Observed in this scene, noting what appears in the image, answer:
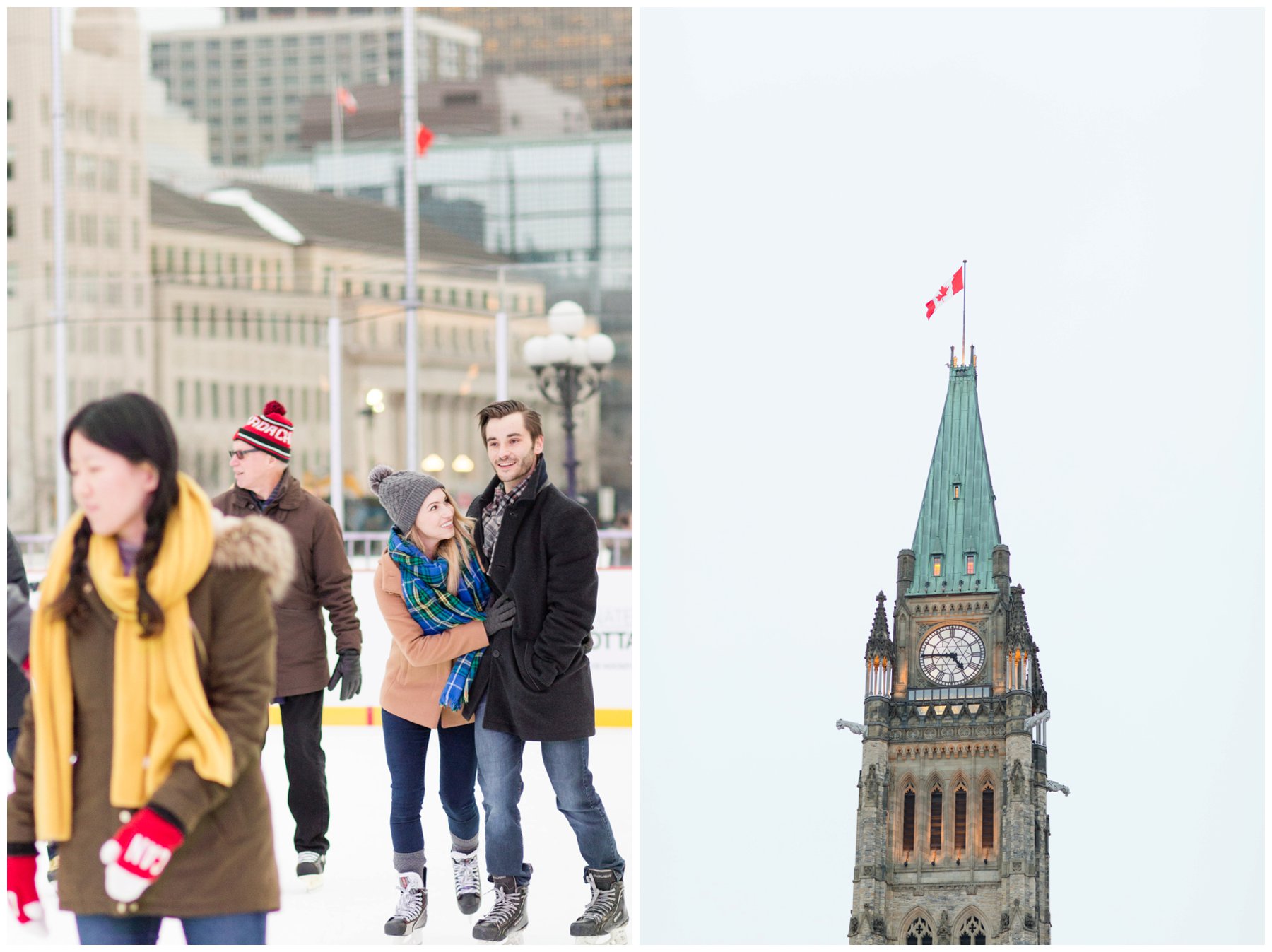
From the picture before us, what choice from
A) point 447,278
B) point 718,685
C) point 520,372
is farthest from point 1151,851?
point 520,372

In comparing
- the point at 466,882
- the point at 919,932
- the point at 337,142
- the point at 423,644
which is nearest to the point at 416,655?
the point at 423,644

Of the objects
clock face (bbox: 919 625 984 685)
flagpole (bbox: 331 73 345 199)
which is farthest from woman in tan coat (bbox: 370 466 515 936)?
flagpole (bbox: 331 73 345 199)

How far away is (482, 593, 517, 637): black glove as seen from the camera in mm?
3092

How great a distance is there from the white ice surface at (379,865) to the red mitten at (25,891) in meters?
0.94

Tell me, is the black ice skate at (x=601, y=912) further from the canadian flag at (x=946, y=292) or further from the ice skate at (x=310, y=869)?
the canadian flag at (x=946, y=292)

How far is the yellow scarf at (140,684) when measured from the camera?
6.21 feet

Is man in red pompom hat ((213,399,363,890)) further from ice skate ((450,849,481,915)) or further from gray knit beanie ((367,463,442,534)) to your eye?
gray knit beanie ((367,463,442,534))

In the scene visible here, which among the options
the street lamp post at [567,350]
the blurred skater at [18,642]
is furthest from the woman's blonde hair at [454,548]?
the street lamp post at [567,350]

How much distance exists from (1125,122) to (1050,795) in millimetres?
1958

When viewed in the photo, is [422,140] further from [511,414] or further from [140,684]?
[140,684]

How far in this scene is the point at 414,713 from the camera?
326cm

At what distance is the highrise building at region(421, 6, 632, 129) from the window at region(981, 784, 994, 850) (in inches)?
588

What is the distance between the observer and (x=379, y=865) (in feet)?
13.9

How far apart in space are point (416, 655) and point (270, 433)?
3.08 feet
